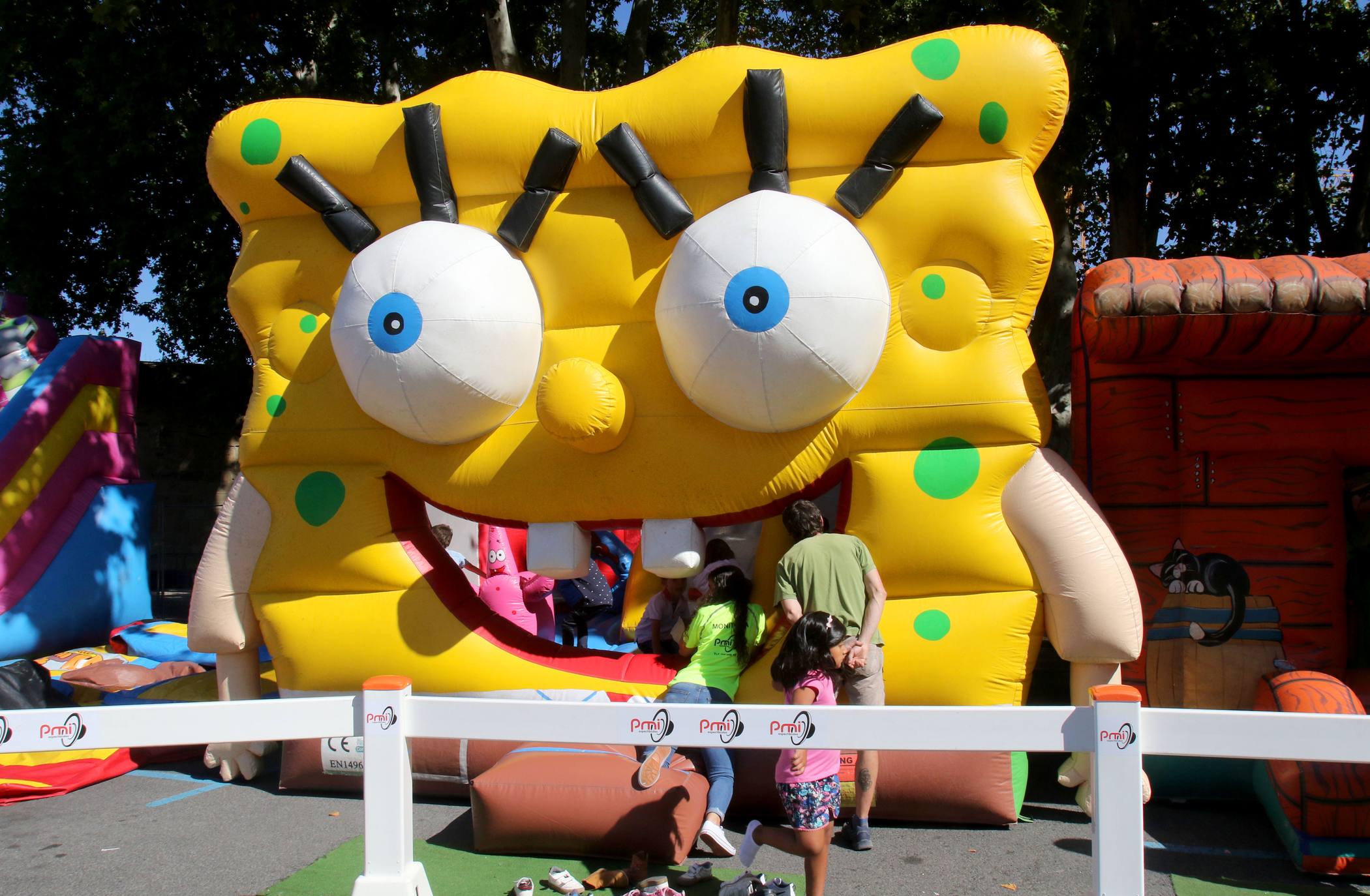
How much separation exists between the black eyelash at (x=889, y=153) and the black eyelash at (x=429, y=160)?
6.44 feet

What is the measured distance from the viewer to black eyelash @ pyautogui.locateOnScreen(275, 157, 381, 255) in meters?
5.45

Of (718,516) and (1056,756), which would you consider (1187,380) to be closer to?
(1056,756)

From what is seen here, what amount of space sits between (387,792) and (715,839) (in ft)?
4.89

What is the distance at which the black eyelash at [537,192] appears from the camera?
5.18 metres

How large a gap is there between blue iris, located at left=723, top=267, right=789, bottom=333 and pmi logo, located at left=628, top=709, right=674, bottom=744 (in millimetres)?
1928

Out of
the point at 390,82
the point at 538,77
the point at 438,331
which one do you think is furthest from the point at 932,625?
the point at 538,77

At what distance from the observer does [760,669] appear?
4.86 m

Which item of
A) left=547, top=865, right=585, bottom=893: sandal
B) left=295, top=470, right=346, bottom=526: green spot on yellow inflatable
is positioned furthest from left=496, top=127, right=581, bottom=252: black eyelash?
left=547, top=865, right=585, bottom=893: sandal

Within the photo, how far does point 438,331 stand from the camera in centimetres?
495

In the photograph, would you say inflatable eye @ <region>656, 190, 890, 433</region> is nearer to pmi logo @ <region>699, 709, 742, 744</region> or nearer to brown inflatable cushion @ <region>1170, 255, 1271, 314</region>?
brown inflatable cushion @ <region>1170, 255, 1271, 314</region>

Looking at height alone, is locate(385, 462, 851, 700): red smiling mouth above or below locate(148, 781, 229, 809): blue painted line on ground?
above

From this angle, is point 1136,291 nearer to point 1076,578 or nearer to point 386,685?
point 1076,578

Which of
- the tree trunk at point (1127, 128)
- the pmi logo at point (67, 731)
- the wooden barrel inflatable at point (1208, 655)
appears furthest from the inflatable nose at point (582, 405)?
the tree trunk at point (1127, 128)

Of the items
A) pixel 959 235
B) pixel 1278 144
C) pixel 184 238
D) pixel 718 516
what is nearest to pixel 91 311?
pixel 184 238
